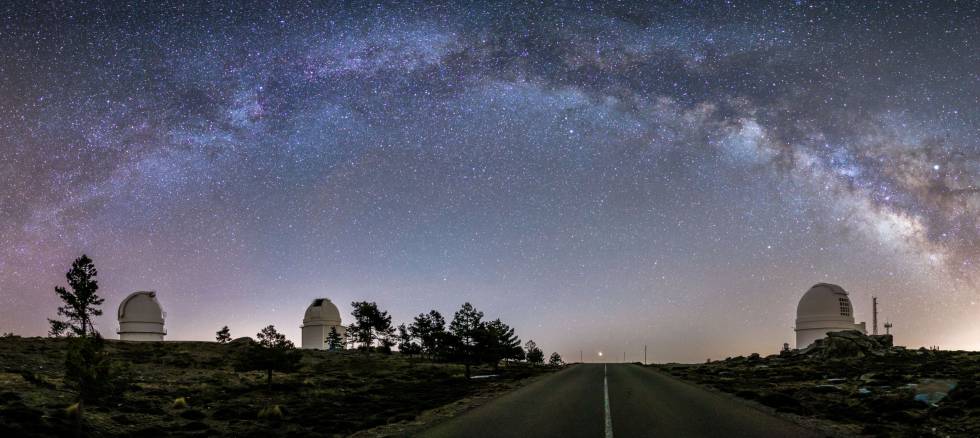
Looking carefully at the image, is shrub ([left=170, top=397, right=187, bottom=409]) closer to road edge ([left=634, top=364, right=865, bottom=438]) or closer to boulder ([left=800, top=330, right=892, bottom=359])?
road edge ([left=634, top=364, right=865, bottom=438])

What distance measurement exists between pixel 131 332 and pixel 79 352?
235 ft

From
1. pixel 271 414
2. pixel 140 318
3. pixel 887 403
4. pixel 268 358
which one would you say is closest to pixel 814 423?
pixel 887 403

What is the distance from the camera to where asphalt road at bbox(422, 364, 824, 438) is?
13.6 metres

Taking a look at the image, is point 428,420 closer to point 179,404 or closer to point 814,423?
point 814,423

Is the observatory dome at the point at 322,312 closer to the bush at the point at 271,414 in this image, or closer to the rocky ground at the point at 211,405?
the rocky ground at the point at 211,405

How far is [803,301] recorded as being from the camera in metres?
76.0

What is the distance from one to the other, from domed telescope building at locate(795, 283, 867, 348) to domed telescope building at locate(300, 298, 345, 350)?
2862 inches

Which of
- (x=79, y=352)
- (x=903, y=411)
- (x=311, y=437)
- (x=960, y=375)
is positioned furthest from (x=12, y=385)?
(x=960, y=375)

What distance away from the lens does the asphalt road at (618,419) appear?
44.7 feet

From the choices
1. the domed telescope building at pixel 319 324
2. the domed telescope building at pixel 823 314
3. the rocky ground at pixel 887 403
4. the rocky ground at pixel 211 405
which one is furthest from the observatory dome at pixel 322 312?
the rocky ground at pixel 887 403

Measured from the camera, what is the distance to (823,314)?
7281cm

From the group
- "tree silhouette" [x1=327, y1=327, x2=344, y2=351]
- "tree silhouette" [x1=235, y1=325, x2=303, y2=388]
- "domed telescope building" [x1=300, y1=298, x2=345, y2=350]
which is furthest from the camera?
"domed telescope building" [x1=300, y1=298, x2=345, y2=350]

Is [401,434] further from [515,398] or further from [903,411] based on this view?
[903,411]

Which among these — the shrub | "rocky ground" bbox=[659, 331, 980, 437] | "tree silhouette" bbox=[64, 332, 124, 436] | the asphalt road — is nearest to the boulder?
"rocky ground" bbox=[659, 331, 980, 437]
